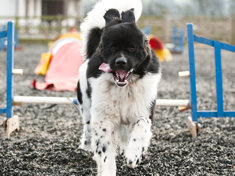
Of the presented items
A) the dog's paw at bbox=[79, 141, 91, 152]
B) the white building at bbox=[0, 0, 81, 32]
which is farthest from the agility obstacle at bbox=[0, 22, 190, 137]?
the white building at bbox=[0, 0, 81, 32]

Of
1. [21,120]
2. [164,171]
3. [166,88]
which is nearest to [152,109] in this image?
[164,171]

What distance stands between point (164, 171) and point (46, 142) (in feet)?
5.12

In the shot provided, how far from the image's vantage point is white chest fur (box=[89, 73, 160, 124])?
11.0 feet

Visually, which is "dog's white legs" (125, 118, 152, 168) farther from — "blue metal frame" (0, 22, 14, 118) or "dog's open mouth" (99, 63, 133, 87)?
"blue metal frame" (0, 22, 14, 118)

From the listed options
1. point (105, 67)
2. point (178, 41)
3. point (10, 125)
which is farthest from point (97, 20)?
point (178, 41)

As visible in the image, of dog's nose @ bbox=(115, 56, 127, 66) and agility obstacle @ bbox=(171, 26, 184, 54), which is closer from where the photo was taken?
dog's nose @ bbox=(115, 56, 127, 66)

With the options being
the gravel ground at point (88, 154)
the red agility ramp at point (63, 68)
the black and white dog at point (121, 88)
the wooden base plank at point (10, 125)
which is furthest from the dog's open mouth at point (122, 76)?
the red agility ramp at point (63, 68)

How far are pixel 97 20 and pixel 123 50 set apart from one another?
829 millimetres

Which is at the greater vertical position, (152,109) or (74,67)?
(74,67)

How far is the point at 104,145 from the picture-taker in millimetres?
3301

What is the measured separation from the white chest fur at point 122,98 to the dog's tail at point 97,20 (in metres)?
0.65

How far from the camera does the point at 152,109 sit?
11.7ft

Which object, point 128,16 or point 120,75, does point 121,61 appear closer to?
point 120,75

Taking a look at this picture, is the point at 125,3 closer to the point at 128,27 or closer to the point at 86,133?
the point at 128,27
